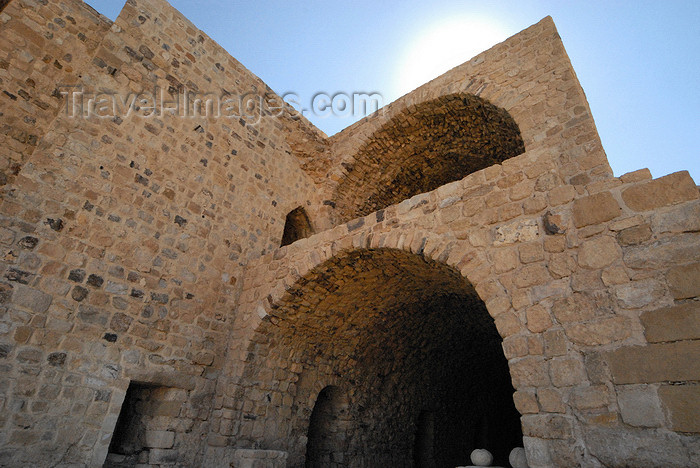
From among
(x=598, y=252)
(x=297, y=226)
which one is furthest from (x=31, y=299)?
(x=598, y=252)

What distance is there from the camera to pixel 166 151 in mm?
5215

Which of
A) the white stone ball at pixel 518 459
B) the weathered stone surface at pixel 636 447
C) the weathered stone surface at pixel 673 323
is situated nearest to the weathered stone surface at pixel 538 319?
the weathered stone surface at pixel 673 323

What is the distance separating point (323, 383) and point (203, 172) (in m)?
3.38

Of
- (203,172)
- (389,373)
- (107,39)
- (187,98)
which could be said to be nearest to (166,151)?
(203,172)

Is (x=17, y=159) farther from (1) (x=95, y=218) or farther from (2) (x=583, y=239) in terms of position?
(2) (x=583, y=239)

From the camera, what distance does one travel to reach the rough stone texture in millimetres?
2672

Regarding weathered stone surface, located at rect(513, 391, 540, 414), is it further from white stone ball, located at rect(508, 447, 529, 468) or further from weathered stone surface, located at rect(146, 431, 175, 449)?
weathered stone surface, located at rect(146, 431, 175, 449)

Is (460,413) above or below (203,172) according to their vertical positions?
below

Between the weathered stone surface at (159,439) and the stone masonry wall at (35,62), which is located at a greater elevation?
the stone masonry wall at (35,62)

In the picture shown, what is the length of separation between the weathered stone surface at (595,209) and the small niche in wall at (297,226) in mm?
4758

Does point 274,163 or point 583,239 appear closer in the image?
point 583,239

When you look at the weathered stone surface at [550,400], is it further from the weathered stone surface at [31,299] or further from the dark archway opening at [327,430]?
the weathered stone surface at [31,299]

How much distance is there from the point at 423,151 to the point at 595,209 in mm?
4553

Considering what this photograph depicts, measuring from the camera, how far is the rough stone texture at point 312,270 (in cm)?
267
